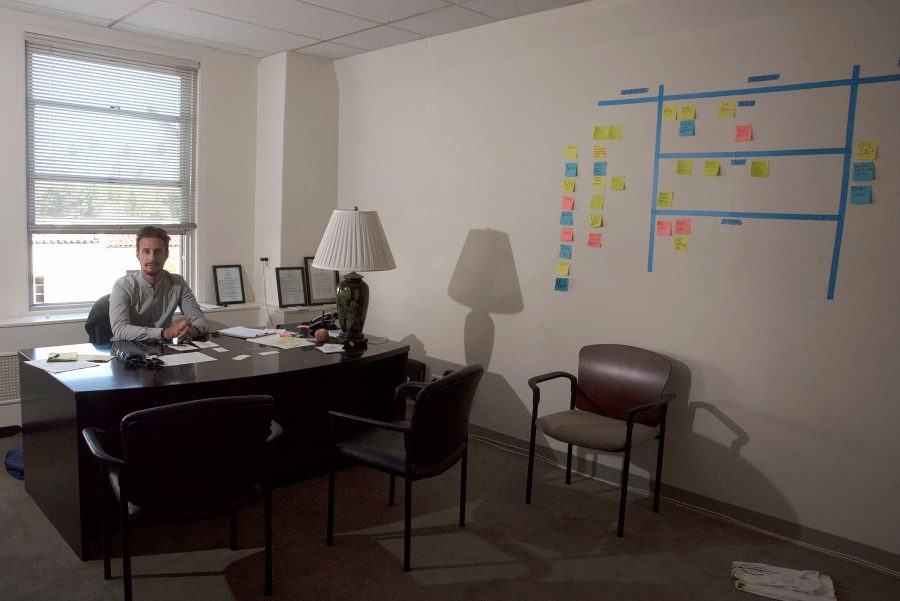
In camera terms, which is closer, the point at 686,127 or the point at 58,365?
the point at 58,365

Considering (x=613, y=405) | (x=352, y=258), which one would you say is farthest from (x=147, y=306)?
(x=613, y=405)

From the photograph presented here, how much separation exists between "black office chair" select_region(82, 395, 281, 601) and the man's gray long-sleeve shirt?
1.15m

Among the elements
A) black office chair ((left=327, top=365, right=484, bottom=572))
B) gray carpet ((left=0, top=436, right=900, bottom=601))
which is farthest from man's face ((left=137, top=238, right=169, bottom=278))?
black office chair ((left=327, top=365, right=484, bottom=572))

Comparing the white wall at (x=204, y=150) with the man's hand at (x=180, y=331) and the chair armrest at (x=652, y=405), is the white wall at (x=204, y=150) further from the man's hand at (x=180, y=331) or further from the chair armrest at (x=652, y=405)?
the chair armrest at (x=652, y=405)

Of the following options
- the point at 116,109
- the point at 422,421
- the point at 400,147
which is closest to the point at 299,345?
the point at 422,421

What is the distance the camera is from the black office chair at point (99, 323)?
3748mm

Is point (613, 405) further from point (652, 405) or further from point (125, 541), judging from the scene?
point (125, 541)

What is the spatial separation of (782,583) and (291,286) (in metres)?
3.72

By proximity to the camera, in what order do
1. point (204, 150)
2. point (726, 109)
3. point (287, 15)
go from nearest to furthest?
point (726, 109) < point (287, 15) < point (204, 150)

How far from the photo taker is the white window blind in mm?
4355

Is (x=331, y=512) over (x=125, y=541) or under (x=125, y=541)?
under

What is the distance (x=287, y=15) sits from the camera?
4.01 meters

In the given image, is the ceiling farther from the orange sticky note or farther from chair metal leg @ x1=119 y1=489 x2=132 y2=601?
chair metal leg @ x1=119 y1=489 x2=132 y2=601

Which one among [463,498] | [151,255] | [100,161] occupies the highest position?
[100,161]
